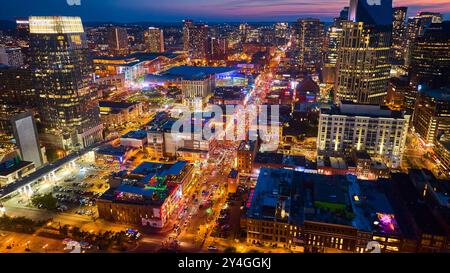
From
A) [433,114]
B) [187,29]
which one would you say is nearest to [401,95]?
[433,114]

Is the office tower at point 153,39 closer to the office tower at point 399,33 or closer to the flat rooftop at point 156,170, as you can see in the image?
the office tower at point 399,33

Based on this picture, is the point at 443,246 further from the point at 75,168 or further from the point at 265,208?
the point at 75,168

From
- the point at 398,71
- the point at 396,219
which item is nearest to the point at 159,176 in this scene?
the point at 396,219

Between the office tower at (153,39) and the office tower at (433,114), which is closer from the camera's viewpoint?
the office tower at (433,114)

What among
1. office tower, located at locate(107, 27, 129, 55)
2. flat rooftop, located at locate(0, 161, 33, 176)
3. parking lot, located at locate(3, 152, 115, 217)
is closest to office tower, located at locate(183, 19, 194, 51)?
office tower, located at locate(107, 27, 129, 55)

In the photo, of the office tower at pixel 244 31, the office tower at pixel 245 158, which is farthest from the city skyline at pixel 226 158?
the office tower at pixel 244 31

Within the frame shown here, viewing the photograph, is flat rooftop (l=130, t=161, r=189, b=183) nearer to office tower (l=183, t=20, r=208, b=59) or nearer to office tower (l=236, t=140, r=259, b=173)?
office tower (l=236, t=140, r=259, b=173)

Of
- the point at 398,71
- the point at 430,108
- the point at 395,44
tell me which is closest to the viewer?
the point at 430,108
